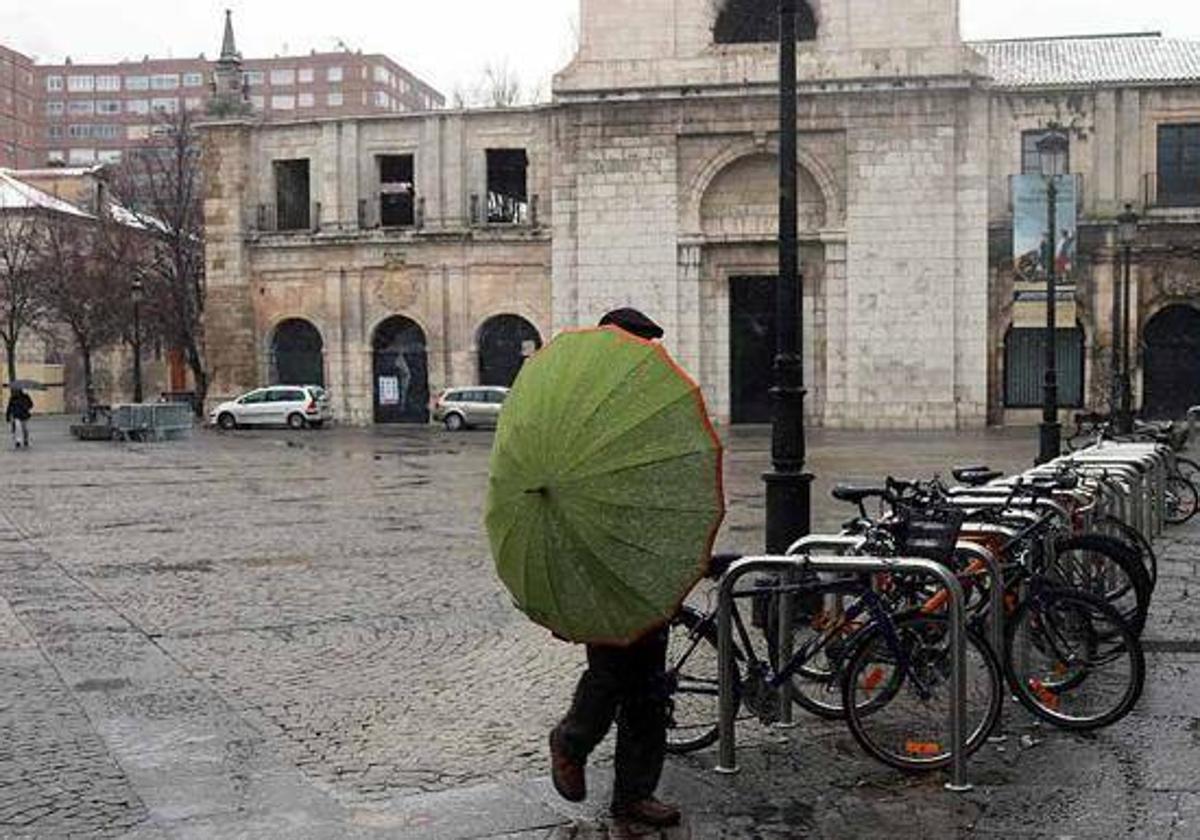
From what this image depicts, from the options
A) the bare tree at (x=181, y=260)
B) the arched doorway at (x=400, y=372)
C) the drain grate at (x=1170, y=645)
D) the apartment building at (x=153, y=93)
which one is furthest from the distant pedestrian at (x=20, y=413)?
the apartment building at (x=153, y=93)

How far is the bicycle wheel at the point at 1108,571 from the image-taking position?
8711 millimetres

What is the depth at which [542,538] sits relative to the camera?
5457mm

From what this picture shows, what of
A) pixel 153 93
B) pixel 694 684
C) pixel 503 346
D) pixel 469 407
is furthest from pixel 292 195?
pixel 153 93

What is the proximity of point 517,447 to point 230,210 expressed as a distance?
1795 inches

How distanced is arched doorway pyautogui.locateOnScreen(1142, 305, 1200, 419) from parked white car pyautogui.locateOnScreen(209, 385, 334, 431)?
25083 mm

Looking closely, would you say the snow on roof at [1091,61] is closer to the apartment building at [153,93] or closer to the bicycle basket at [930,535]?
the bicycle basket at [930,535]

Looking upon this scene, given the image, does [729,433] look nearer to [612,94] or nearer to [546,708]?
[612,94]

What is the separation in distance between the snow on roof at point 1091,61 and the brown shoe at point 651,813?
132 feet

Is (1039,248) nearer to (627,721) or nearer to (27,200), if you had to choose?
(627,721)

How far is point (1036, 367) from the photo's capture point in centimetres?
4244

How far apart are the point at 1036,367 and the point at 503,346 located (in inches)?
647

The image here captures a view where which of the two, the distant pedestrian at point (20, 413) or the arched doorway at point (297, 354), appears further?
the arched doorway at point (297, 354)

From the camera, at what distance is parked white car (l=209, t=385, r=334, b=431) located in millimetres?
45438

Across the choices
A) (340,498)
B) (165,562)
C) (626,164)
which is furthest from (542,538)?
(626,164)
